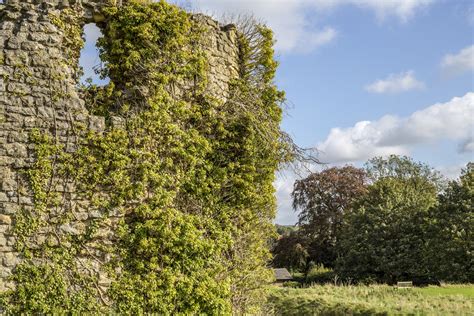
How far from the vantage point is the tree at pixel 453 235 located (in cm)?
3009

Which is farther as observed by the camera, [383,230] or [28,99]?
[383,230]

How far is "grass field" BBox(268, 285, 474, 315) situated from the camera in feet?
46.2

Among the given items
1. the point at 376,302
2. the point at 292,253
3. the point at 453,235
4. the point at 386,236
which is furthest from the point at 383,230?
the point at 376,302

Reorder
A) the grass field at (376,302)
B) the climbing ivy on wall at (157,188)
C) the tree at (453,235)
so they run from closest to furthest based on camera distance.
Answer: the climbing ivy on wall at (157,188)
the grass field at (376,302)
the tree at (453,235)

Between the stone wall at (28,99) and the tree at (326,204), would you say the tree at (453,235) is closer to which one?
the tree at (326,204)

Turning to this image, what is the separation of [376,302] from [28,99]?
42.5 feet

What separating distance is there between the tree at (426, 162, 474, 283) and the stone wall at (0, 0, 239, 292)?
2788 cm

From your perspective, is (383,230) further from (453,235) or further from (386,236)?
(453,235)

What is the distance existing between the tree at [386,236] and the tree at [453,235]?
80 centimetres

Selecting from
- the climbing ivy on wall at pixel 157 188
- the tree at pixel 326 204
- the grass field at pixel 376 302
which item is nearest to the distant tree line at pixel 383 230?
the tree at pixel 326 204

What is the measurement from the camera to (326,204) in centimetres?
4212

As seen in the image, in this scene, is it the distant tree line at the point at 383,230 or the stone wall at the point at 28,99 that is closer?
the stone wall at the point at 28,99

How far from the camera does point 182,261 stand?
310 inches

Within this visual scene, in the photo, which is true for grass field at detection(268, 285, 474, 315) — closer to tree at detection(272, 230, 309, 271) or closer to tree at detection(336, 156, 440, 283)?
tree at detection(336, 156, 440, 283)
